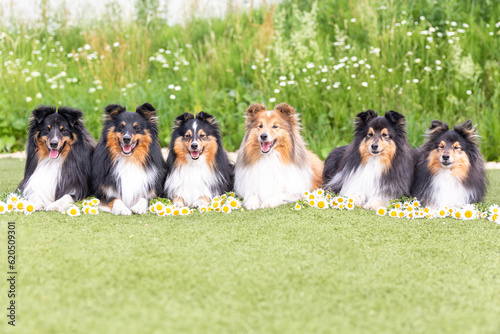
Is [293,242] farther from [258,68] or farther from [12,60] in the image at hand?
[12,60]

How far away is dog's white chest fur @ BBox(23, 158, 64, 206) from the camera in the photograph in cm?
486

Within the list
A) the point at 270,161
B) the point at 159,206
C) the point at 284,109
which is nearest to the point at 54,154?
the point at 159,206

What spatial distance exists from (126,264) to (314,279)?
116 centimetres

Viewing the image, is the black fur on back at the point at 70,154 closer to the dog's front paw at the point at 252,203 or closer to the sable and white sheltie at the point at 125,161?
the sable and white sheltie at the point at 125,161

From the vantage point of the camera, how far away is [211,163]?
509 centimetres

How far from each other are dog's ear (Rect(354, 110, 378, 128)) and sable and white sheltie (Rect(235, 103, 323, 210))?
62 centimetres

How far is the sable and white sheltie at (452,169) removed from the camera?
475 cm

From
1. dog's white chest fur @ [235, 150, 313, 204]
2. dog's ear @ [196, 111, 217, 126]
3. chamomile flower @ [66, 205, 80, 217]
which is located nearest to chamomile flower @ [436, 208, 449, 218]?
dog's white chest fur @ [235, 150, 313, 204]

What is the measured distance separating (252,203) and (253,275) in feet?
6.37

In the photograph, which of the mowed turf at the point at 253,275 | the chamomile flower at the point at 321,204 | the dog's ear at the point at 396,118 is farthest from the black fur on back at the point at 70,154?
the dog's ear at the point at 396,118

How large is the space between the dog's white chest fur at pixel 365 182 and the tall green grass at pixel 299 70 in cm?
289

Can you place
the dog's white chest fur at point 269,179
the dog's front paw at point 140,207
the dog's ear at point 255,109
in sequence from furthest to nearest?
the dog's ear at point 255,109, the dog's white chest fur at point 269,179, the dog's front paw at point 140,207

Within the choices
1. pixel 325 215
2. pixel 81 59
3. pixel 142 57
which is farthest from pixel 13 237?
pixel 81 59

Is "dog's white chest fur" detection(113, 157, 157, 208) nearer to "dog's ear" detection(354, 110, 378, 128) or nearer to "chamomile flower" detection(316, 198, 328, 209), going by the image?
"chamomile flower" detection(316, 198, 328, 209)
